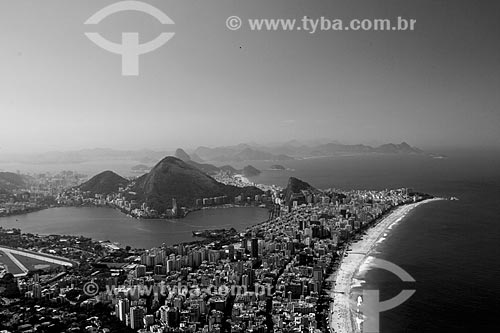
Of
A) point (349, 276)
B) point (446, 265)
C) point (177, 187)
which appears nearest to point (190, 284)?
point (349, 276)

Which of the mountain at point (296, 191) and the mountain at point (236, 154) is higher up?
the mountain at point (236, 154)

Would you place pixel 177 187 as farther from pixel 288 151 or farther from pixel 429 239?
pixel 288 151

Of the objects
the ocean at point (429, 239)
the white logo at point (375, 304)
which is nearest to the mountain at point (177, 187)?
the ocean at point (429, 239)

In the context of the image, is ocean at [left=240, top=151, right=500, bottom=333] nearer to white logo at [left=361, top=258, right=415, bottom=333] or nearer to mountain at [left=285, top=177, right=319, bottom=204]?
white logo at [left=361, top=258, right=415, bottom=333]

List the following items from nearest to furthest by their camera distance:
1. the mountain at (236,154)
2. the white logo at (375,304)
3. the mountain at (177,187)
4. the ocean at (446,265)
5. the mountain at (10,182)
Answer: the white logo at (375,304) < the ocean at (446,265) < the mountain at (177,187) < the mountain at (10,182) < the mountain at (236,154)

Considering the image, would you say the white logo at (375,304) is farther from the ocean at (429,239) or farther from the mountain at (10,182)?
the mountain at (10,182)

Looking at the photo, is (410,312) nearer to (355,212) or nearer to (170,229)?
(355,212)

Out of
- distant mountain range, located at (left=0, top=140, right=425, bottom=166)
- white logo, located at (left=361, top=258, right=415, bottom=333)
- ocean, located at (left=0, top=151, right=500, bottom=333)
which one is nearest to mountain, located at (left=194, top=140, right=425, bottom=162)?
distant mountain range, located at (left=0, top=140, right=425, bottom=166)
